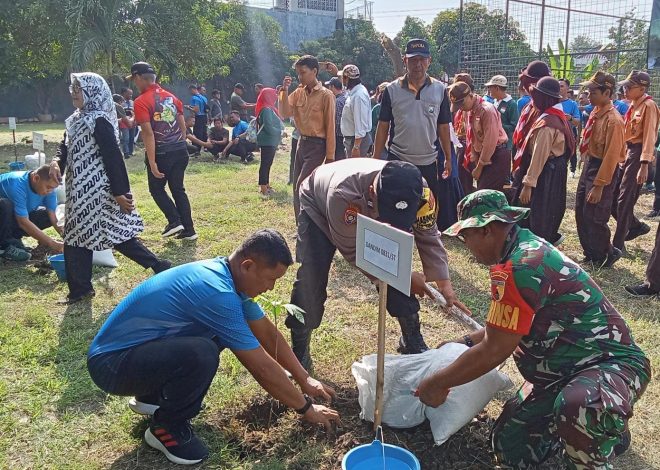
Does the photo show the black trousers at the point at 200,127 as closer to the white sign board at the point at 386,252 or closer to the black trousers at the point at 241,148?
the black trousers at the point at 241,148

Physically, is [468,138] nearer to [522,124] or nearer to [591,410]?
[522,124]

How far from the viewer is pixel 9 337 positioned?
380 centimetres

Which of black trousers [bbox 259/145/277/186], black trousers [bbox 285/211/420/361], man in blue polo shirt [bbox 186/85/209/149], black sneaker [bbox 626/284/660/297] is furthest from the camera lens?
man in blue polo shirt [bbox 186/85/209/149]

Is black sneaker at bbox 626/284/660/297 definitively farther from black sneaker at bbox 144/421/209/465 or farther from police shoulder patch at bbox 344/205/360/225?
black sneaker at bbox 144/421/209/465

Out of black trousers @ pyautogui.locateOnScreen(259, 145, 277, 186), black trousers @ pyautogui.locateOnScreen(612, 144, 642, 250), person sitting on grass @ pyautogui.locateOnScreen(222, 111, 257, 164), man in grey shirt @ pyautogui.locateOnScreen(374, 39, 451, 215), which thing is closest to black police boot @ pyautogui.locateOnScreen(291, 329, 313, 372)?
man in grey shirt @ pyautogui.locateOnScreen(374, 39, 451, 215)

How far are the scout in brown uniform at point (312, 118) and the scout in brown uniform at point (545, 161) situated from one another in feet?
6.31

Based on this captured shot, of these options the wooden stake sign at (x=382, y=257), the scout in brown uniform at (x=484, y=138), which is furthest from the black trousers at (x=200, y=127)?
the wooden stake sign at (x=382, y=257)

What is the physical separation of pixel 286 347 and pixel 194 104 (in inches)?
455

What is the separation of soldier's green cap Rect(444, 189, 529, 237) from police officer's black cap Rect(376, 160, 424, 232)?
0.87 feet

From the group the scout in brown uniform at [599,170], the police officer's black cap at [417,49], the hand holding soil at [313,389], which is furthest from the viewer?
the scout in brown uniform at [599,170]

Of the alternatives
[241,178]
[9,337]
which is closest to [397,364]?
[9,337]

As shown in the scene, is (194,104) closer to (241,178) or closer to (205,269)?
(241,178)

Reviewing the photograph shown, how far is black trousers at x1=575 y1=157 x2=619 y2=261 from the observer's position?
516 cm

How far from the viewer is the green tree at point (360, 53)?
101 feet
